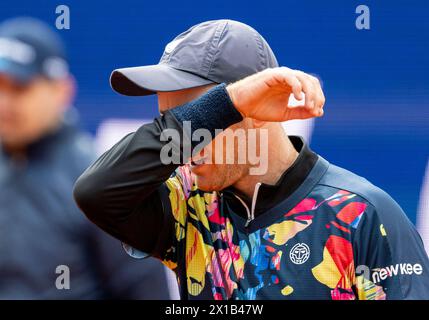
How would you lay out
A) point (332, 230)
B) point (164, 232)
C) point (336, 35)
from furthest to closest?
point (336, 35)
point (164, 232)
point (332, 230)

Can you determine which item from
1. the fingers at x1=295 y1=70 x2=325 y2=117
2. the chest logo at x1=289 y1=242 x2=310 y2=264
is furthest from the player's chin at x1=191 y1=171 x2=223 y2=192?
the fingers at x1=295 y1=70 x2=325 y2=117

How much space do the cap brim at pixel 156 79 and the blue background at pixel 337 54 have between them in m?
Result: 0.58

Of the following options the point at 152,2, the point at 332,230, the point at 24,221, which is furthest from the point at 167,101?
the point at 24,221

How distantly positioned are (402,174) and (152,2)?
0.95 metres

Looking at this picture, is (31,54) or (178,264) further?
(31,54)

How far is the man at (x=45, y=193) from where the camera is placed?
2.15 m

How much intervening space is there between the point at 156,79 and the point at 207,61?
13cm

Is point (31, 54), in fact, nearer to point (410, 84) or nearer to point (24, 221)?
point (24, 221)

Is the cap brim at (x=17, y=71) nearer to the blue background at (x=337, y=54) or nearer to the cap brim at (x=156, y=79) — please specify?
the blue background at (x=337, y=54)

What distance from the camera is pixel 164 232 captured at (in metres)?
1.56

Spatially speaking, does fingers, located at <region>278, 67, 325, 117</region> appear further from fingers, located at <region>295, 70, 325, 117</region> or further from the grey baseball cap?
the grey baseball cap

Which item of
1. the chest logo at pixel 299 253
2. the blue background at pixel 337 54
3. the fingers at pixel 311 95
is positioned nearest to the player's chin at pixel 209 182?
the chest logo at pixel 299 253

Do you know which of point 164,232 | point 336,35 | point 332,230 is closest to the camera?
point 332,230

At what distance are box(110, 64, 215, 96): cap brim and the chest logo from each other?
16.4 inches
